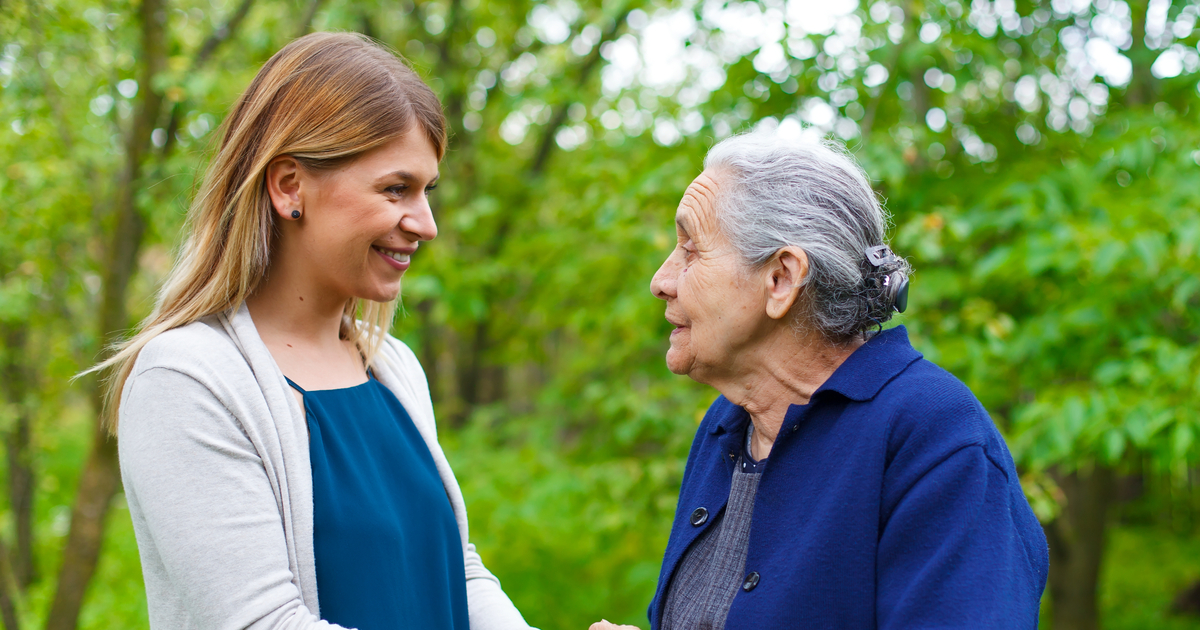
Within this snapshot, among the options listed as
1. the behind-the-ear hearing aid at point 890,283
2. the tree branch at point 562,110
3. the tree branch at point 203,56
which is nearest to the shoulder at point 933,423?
the behind-the-ear hearing aid at point 890,283

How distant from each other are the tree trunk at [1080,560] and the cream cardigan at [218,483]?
4.93 m

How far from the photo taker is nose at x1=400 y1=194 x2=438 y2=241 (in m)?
1.59

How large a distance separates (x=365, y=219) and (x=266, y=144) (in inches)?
8.5

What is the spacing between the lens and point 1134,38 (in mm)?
3625

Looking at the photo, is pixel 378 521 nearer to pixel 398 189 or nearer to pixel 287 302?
pixel 287 302

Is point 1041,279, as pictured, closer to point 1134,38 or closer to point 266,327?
point 1134,38

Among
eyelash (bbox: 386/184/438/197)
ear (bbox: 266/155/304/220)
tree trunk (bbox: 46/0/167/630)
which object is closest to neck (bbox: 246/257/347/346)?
ear (bbox: 266/155/304/220)

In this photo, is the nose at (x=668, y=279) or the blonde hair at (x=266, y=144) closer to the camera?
the blonde hair at (x=266, y=144)

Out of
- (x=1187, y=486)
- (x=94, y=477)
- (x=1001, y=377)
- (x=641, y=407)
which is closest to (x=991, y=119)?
(x=1001, y=377)

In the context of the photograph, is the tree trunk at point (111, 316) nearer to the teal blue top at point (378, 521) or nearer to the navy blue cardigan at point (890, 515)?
the teal blue top at point (378, 521)

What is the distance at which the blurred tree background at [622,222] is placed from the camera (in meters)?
2.90

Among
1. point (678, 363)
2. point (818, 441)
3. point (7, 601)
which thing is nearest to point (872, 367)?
point (818, 441)

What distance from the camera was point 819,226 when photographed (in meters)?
1.47

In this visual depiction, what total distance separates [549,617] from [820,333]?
370 centimetres
